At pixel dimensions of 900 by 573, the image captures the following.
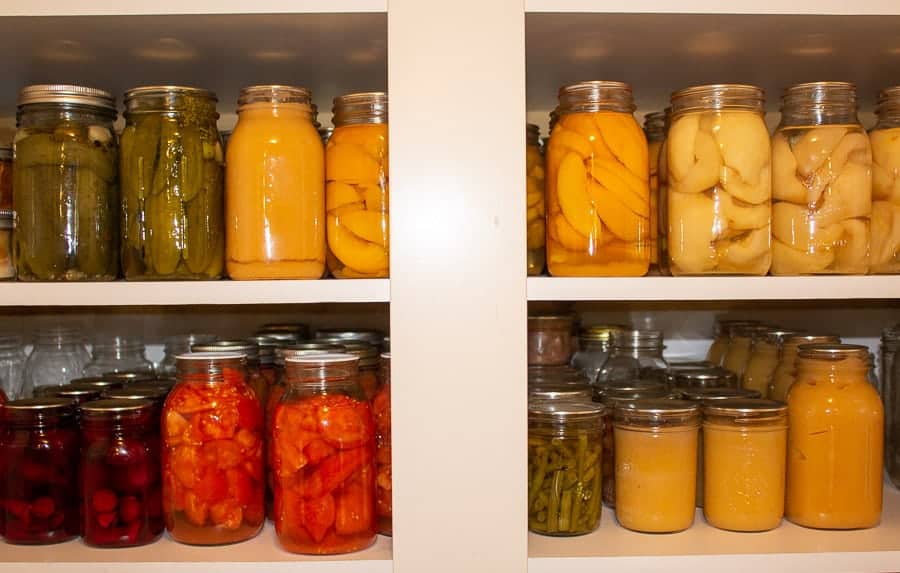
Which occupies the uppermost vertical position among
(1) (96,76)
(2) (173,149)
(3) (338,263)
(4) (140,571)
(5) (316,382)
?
(1) (96,76)

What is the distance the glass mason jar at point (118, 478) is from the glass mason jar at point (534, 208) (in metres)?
0.49

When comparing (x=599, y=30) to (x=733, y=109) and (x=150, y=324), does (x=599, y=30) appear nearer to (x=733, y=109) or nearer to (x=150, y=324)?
(x=733, y=109)

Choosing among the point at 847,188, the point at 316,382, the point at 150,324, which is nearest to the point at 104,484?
the point at 316,382

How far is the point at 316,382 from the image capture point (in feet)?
2.96

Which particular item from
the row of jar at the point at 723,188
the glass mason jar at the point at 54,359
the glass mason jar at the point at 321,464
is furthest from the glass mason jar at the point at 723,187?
the glass mason jar at the point at 54,359

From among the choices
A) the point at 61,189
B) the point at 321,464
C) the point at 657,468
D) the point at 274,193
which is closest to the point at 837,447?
the point at 657,468

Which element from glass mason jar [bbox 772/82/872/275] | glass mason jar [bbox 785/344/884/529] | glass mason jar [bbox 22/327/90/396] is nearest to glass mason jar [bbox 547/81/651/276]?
glass mason jar [bbox 772/82/872/275]

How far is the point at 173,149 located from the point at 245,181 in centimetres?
9

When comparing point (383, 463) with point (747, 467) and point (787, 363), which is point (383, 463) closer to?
point (747, 467)

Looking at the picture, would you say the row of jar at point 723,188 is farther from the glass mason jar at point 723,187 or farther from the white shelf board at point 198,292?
the white shelf board at point 198,292

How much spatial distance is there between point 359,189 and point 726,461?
0.53 m

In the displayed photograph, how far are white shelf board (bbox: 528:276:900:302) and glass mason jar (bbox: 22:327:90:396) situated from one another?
31.6 inches

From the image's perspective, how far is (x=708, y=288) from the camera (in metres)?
0.88

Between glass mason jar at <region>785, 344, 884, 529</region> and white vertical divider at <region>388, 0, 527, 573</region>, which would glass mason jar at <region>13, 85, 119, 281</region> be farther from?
glass mason jar at <region>785, 344, 884, 529</region>
